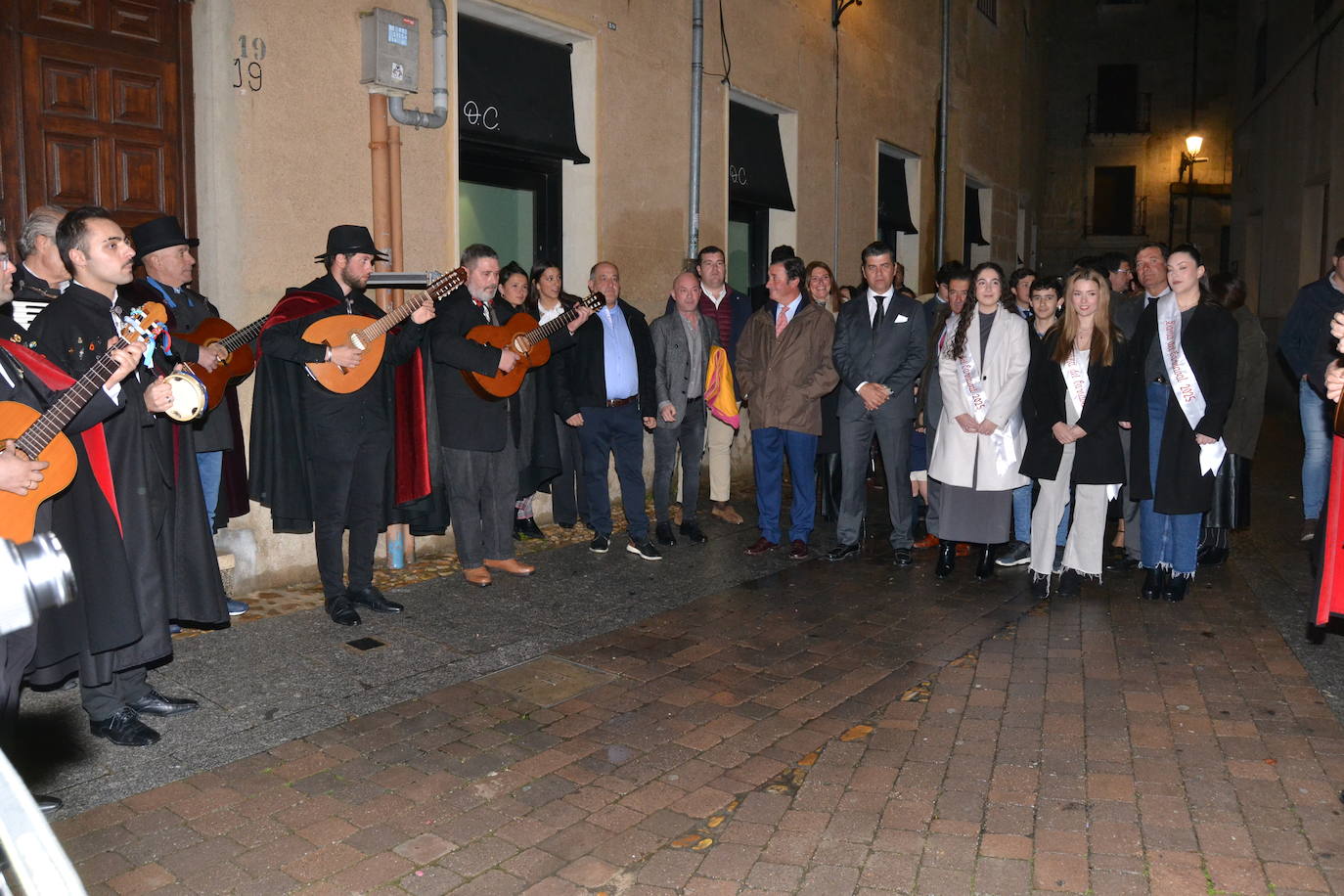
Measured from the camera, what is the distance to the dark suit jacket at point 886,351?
7613mm

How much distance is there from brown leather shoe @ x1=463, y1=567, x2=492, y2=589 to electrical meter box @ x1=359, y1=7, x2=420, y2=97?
311cm

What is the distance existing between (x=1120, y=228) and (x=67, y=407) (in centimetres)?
3155

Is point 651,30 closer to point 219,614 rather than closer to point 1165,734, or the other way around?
point 219,614

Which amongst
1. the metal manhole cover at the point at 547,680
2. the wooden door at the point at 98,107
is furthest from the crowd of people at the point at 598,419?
the metal manhole cover at the point at 547,680

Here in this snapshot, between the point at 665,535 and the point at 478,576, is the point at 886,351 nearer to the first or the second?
the point at 665,535

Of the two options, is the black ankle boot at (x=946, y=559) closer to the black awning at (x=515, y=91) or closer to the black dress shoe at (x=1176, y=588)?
the black dress shoe at (x=1176, y=588)

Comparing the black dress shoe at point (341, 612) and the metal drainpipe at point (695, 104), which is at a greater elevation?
the metal drainpipe at point (695, 104)

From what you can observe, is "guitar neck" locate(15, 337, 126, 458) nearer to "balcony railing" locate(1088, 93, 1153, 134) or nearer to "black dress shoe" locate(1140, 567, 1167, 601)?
"black dress shoe" locate(1140, 567, 1167, 601)

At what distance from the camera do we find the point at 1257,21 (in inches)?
824

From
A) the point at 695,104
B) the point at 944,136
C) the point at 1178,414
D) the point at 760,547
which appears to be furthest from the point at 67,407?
the point at 944,136

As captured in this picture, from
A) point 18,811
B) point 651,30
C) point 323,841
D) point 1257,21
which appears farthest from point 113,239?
point 1257,21

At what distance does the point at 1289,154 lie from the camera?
1777cm

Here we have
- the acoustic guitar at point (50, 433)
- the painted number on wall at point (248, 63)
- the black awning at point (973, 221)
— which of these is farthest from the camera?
the black awning at point (973, 221)

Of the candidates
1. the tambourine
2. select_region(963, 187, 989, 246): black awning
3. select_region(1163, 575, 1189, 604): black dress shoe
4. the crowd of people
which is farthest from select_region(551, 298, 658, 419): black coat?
select_region(963, 187, 989, 246): black awning
